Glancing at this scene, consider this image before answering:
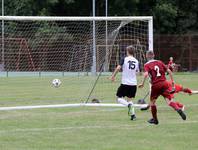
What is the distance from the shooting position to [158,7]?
184 ft

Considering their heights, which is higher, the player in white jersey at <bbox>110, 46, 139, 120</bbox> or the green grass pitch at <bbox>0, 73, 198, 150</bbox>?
the player in white jersey at <bbox>110, 46, 139, 120</bbox>

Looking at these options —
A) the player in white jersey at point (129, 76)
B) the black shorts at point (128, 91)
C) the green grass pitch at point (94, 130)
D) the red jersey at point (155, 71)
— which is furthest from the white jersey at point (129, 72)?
the red jersey at point (155, 71)

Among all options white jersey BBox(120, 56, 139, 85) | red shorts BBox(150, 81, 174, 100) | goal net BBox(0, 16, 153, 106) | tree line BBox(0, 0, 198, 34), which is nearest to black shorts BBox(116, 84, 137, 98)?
white jersey BBox(120, 56, 139, 85)

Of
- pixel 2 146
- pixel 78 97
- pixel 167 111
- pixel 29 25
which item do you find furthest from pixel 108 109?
pixel 29 25

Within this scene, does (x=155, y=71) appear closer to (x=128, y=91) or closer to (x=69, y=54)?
(x=128, y=91)

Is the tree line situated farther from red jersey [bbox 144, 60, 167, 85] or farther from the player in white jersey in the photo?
red jersey [bbox 144, 60, 167, 85]

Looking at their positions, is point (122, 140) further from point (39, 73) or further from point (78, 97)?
point (39, 73)

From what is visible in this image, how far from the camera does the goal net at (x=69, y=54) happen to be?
75.1 ft

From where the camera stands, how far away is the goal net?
22.9m

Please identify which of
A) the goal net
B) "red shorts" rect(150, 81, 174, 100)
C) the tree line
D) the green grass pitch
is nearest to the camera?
the green grass pitch

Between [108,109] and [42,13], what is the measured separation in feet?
119

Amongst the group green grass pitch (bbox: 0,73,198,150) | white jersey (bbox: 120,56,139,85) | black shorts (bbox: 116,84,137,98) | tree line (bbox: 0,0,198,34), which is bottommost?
green grass pitch (bbox: 0,73,198,150)

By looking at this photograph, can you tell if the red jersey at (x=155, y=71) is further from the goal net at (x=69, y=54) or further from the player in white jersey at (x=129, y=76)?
the goal net at (x=69, y=54)

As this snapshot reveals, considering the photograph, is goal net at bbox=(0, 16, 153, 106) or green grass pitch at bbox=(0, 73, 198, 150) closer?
green grass pitch at bbox=(0, 73, 198, 150)
